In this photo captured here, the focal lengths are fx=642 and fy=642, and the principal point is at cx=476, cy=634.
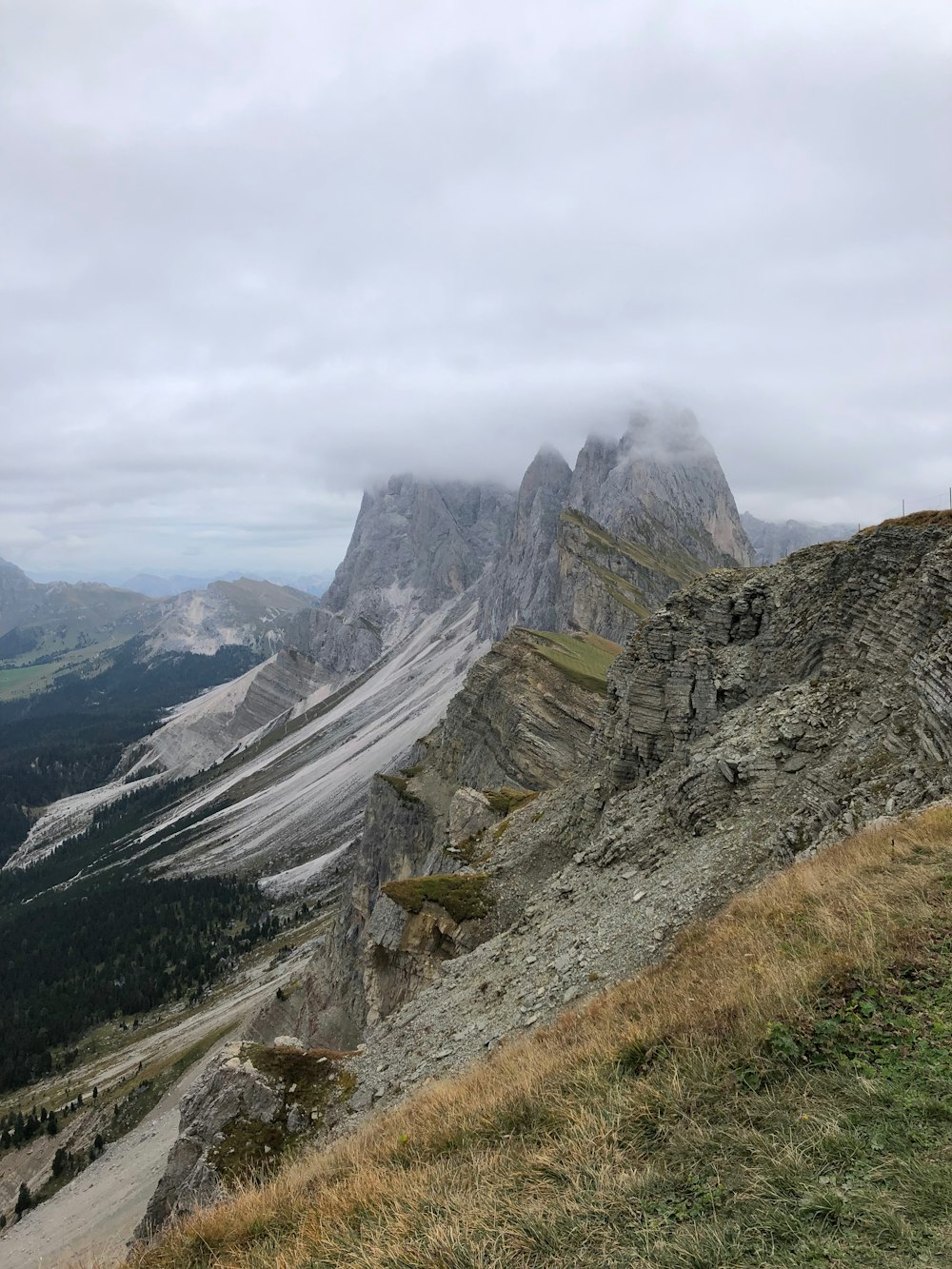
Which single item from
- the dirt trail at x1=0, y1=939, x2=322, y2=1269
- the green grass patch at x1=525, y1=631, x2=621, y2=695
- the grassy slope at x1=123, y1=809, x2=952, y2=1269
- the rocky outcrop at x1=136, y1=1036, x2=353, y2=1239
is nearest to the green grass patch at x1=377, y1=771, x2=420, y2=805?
the green grass patch at x1=525, y1=631, x2=621, y2=695

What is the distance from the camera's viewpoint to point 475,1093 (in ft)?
31.9

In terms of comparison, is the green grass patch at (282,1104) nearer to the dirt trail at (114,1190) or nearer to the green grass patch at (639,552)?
the dirt trail at (114,1190)

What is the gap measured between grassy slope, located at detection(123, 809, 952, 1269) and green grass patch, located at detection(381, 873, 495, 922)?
706 inches

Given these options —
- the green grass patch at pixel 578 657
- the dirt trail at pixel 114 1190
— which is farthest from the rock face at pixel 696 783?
the green grass patch at pixel 578 657

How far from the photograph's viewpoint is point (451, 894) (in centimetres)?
2923

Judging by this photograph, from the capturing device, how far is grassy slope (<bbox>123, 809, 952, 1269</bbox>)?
18.7ft

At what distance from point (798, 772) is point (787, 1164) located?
42.9ft

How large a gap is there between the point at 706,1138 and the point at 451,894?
77.2ft

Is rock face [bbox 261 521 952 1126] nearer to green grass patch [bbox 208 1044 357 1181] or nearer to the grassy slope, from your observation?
green grass patch [bbox 208 1044 357 1181]

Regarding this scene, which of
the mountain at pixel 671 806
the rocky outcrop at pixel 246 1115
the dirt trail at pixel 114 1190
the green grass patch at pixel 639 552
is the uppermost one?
the green grass patch at pixel 639 552

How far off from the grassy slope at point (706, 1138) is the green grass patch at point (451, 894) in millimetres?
17931

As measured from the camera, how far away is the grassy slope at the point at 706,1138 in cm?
569

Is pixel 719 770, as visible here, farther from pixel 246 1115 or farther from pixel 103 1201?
pixel 103 1201

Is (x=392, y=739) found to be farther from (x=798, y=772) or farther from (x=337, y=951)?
(x=798, y=772)
